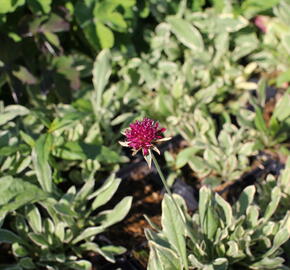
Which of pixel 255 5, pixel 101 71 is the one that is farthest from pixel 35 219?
pixel 255 5

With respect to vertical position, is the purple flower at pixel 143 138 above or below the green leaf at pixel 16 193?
above

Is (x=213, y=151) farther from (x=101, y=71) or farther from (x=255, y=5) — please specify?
(x=255, y=5)

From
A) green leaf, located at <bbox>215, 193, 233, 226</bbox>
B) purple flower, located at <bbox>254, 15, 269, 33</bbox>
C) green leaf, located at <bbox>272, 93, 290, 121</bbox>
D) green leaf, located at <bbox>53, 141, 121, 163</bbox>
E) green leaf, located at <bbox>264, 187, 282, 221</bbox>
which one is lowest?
green leaf, located at <bbox>264, 187, 282, 221</bbox>

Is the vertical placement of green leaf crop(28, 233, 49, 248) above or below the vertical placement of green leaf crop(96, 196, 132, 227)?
above

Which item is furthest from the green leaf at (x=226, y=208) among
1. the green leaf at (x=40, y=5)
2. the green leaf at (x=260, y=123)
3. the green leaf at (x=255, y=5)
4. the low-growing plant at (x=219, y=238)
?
the green leaf at (x=255, y=5)

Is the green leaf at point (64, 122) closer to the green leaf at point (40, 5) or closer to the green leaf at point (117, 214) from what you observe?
the green leaf at point (117, 214)

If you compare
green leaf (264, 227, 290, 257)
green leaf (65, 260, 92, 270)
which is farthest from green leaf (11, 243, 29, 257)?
green leaf (264, 227, 290, 257)

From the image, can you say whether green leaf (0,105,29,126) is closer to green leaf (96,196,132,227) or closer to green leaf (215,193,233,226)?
green leaf (96,196,132,227)

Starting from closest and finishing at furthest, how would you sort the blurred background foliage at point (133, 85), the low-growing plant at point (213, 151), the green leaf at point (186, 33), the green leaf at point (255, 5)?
the blurred background foliage at point (133, 85)
the low-growing plant at point (213, 151)
the green leaf at point (186, 33)
the green leaf at point (255, 5)
